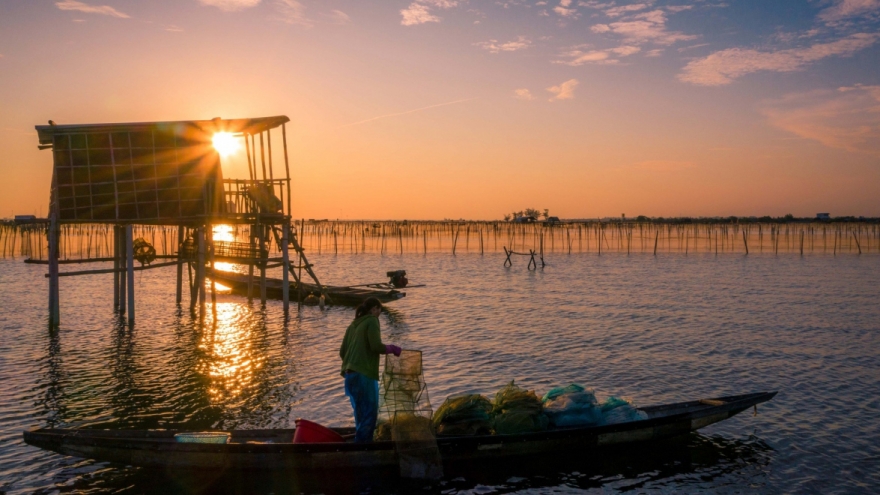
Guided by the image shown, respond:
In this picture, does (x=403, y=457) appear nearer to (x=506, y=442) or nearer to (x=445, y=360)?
(x=506, y=442)

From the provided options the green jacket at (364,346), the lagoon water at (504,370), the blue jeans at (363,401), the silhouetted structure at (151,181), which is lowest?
the lagoon water at (504,370)

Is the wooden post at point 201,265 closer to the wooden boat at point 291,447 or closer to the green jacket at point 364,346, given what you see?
the wooden boat at point 291,447

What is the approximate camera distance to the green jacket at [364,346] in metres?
7.66

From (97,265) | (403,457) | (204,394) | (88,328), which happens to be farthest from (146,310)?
(97,265)

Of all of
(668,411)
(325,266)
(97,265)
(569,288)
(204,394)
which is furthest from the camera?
(325,266)

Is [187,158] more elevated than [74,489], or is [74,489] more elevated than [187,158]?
[187,158]

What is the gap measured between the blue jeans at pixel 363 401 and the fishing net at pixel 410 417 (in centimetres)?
17

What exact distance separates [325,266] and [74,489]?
40.1 meters

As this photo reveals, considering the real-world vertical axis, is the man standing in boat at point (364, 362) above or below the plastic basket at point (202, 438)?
above

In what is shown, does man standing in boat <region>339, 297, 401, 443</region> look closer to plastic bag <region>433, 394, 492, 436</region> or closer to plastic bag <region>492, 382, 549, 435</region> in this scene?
plastic bag <region>433, 394, 492, 436</region>

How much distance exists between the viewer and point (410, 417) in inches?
313

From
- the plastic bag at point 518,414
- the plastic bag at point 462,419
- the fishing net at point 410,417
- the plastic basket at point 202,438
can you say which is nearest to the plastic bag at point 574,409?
the plastic bag at point 518,414

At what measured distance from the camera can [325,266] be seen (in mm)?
47469

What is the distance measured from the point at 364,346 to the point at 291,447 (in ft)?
4.97
